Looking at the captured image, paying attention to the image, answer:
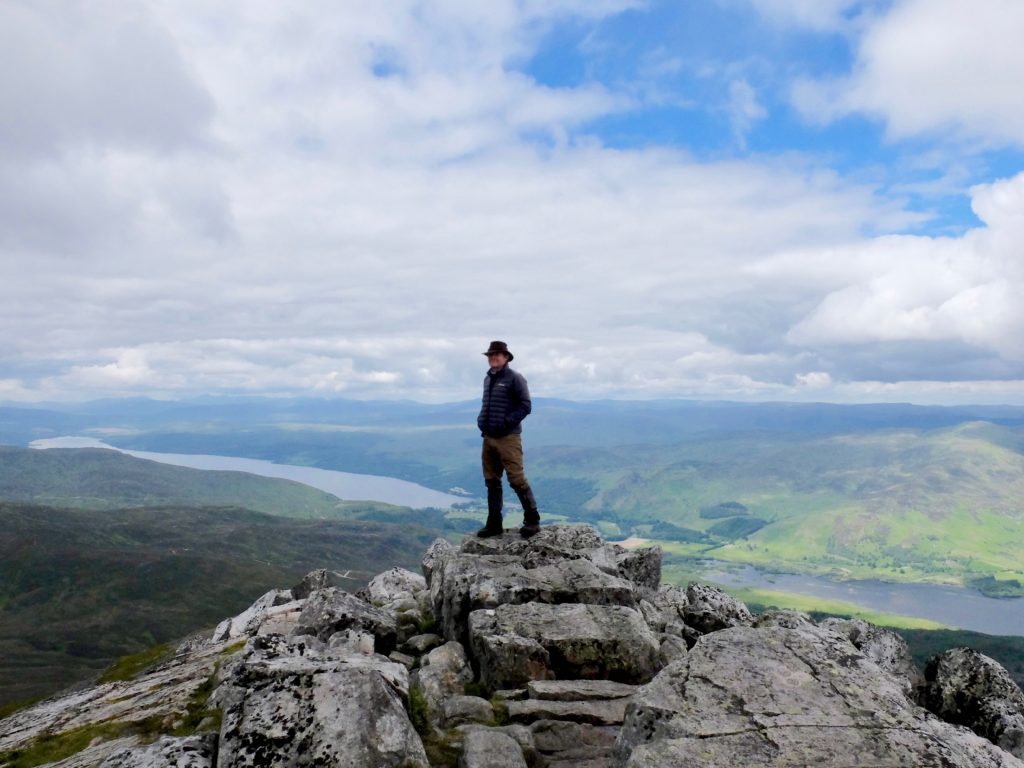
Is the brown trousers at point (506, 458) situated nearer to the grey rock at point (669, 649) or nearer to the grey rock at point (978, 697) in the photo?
the grey rock at point (669, 649)

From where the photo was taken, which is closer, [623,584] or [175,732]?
[175,732]

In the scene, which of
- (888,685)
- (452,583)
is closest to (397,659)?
(452,583)

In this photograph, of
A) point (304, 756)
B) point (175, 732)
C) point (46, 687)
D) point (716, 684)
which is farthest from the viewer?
point (46, 687)

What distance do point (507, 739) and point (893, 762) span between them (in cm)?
668

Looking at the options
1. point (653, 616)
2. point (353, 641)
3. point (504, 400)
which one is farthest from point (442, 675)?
point (504, 400)

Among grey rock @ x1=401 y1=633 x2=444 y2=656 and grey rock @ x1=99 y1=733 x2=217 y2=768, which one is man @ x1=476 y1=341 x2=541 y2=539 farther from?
grey rock @ x1=99 y1=733 x2=217 y2=768

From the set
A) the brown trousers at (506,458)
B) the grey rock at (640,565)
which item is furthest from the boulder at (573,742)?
the grey rock at (640,565)

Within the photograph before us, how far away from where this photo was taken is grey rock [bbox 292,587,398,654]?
1980 cm

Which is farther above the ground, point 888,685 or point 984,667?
point 888,685

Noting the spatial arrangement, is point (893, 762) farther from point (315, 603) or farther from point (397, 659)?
point (315, 603)

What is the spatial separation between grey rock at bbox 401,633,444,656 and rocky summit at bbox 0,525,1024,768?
67 mm

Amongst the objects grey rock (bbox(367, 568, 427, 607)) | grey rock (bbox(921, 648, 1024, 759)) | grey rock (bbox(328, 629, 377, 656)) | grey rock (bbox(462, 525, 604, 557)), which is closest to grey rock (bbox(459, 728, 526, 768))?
grey rock (bbox(328, 629, 377, 656))

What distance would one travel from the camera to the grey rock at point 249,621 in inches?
1055

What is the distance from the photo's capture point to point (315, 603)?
70.0ft
